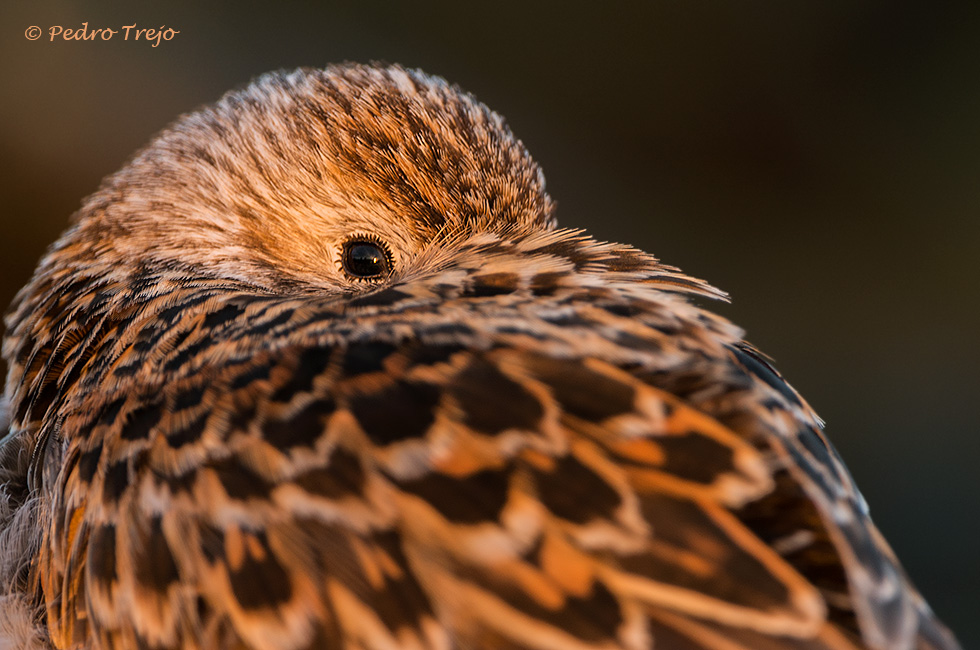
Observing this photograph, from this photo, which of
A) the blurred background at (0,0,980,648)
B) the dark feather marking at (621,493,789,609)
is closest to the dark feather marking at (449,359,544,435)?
the dark feather marking at (621,493,789,609)

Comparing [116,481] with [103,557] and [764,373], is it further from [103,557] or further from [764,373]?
[764,373]

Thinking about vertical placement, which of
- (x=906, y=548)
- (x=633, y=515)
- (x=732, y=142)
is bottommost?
(x=906, y=548)

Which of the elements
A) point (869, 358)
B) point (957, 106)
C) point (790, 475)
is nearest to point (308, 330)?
point (790, 475)

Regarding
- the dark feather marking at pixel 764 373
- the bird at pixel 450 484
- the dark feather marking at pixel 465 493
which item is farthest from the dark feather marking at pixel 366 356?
the dark feather marking at pixel 764 373

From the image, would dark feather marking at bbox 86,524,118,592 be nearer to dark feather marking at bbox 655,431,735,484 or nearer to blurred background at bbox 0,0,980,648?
dark feather marking at bbox 655,431,735,484

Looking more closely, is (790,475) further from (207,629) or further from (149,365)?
(149,365)

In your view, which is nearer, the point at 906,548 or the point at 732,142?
the point at 906,548

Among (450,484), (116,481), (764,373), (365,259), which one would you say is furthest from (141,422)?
(764,373)
